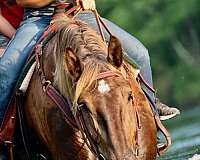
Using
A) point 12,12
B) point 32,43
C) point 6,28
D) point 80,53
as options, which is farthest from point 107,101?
point 12,12

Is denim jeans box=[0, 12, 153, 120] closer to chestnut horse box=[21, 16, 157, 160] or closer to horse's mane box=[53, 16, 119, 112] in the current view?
chestnut horse box=[21, 16, 157, 160]

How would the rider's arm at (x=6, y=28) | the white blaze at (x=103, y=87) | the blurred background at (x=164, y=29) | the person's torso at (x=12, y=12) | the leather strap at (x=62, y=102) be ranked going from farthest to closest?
the blurred background at (x=164, y=29) < the person's torso at (x=12, y=12) < the rider's arm at (x=6, y=28) < the leather strap at (x=62, y=102) < the white blaze at (x=103, y=87)

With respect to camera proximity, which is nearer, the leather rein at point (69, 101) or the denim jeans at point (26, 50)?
the leather rein at point (69, 101)

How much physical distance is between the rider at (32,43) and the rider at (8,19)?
1.80ft

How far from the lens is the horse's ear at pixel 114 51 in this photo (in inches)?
331

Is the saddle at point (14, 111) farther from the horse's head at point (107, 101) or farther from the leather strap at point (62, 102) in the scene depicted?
the horse's head at point (107, 101)

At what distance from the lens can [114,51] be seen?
332 inches

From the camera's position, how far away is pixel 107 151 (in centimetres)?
798

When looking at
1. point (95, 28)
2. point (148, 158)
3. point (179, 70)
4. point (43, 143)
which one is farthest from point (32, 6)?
point (179, 70)

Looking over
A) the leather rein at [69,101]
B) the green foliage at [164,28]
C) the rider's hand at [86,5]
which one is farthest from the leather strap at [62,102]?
the green foliage at [164,28]

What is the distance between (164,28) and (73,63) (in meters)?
67.8

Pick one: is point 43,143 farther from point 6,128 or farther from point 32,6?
point 32,6

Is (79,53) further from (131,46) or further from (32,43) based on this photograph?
(131,46)

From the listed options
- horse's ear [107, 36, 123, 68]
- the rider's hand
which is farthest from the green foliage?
horse's ear [107, 36, 123, 68]
